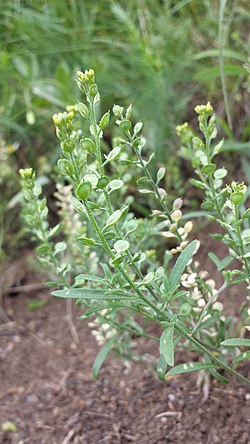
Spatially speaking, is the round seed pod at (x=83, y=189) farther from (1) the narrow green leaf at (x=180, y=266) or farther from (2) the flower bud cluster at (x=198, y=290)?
(2) the flower bud cluster at (x=198, y=290)

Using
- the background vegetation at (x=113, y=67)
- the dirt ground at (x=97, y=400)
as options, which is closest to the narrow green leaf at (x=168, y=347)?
the dirt ground at (x=97, y=400)

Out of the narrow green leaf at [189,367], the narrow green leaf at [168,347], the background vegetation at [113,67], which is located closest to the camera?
the narrow green leaf at [168,347]

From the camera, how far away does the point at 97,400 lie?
4.73 feet

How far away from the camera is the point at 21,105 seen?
2201 mm

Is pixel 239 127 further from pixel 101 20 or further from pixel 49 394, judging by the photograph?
pixel 49 394

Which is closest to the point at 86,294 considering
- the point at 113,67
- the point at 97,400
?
the point at 97,400

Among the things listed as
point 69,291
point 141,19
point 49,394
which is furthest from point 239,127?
point 69,291

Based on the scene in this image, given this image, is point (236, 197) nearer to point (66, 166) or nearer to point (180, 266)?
point (180, 266)

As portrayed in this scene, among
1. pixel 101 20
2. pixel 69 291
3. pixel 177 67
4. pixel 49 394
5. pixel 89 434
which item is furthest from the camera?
pixel 101 20

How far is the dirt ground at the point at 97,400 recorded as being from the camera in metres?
1.26

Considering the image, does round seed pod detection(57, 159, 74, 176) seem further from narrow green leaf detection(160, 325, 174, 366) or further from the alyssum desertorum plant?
narrow green leaf detection(160, 325, 174, 366)

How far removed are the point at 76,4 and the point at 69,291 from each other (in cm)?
155

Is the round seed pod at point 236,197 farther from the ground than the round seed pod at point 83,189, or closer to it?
closer to it

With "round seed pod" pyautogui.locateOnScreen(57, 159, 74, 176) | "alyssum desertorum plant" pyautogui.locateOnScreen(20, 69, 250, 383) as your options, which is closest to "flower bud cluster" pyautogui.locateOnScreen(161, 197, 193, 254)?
"alyssum desertorum plant" pyautogui.locateOnScreen(20, 69, 250, 383)
